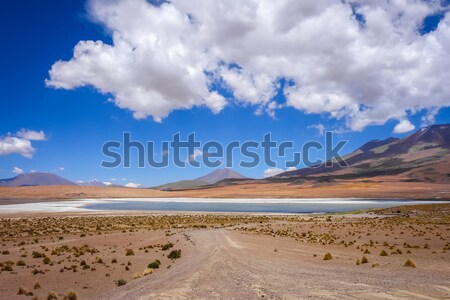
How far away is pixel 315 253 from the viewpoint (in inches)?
781

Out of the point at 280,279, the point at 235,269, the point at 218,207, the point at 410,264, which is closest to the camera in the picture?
the point at 280,279

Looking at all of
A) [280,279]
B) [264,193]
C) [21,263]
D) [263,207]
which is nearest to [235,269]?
[280,279]

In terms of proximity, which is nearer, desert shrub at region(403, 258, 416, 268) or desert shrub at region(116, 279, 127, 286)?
desert shrub at region(116, 279, 127, 286)

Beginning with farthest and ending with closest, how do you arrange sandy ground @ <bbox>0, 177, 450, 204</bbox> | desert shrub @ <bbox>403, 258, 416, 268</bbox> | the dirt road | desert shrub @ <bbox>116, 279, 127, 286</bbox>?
sandy ground @ <bbox>0, 177, 450, 204</bbox> → desert shrub @ <bbox>403, 258, 416, 268</bbox> → desert shrub @ <bbox>116, 279, 127, 286</bbox> → the dirt road

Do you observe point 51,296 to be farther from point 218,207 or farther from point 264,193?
point 264,193

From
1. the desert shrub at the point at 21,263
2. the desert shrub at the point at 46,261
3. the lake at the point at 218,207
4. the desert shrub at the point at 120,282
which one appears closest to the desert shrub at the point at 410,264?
the desert shrub at the point at 120,282

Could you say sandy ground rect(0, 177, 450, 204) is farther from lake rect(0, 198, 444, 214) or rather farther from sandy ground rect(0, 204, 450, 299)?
sandy ground rect(0, 204, 450, 299)

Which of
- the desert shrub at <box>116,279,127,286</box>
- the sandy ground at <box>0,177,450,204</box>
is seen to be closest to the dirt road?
the desert shrub at <box>116,279,127,286</box>

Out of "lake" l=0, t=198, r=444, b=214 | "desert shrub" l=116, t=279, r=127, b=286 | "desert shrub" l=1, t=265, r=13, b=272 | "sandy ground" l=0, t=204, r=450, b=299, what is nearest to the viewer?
"sandy ground" l=0, t=204, r=450, b=299

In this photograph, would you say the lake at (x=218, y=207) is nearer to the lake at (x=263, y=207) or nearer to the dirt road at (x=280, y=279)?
the lake at (x=263, y=207)

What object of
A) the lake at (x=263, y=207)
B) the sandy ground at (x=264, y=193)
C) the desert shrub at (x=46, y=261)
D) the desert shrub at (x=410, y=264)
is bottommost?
the desert shrub at (x=410, y=264)

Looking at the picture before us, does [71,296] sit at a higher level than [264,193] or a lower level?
lower

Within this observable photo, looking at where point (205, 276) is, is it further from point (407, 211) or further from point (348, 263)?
point (407, 211)

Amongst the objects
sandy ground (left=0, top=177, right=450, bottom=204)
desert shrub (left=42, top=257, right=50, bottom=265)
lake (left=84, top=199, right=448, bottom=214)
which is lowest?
desert shrub (left=42, top=257, right=50, bottom=265)
